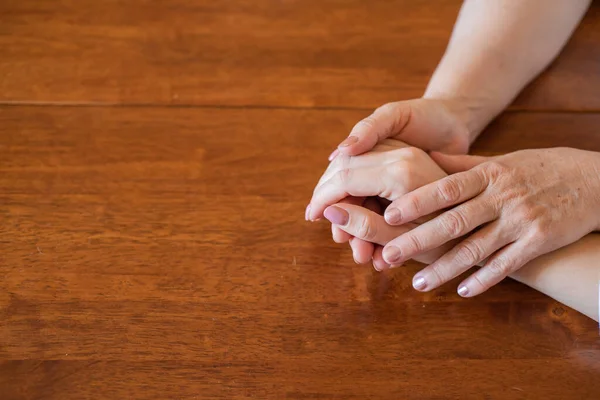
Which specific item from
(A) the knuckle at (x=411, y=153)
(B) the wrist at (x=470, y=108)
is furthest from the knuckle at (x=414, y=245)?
(B) the wrist at (x=470, y=108)

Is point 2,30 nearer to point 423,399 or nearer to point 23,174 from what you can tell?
point 23,174

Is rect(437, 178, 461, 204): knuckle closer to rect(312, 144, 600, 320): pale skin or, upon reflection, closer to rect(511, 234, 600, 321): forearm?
rect(312, 144, 600, 320): pale skin

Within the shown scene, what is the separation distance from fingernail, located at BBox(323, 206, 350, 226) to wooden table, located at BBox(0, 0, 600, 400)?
7cm

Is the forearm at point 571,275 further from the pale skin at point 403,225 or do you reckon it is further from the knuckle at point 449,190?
the knuckle at point 449,190

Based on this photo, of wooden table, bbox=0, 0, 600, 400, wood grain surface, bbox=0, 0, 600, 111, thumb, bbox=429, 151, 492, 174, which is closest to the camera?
wooden table, bbox=0, 0, 600, 400

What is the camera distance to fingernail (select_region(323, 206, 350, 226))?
2.28ft

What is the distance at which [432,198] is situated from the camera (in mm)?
694

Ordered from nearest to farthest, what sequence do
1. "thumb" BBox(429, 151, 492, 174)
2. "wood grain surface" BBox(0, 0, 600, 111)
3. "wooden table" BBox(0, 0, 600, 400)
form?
"wooden table" BBox(0, 0, 600, 400)
"thumb" BBox(429, 151, 492, 174)
"wood grain surface" BBox(0, 0, 600, 111)

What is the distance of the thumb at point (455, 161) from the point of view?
30.2 inches

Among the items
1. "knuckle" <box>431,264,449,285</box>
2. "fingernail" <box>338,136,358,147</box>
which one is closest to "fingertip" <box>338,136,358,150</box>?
Answer: "fingernail" <box>338,136,358,147</box>

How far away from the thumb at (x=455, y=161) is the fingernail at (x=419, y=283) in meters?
0.18

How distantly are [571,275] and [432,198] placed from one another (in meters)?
0.21

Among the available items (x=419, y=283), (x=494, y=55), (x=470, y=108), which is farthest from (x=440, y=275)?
(x=494, y=55)

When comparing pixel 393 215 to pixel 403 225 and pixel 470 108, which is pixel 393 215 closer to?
pixel 403 225
